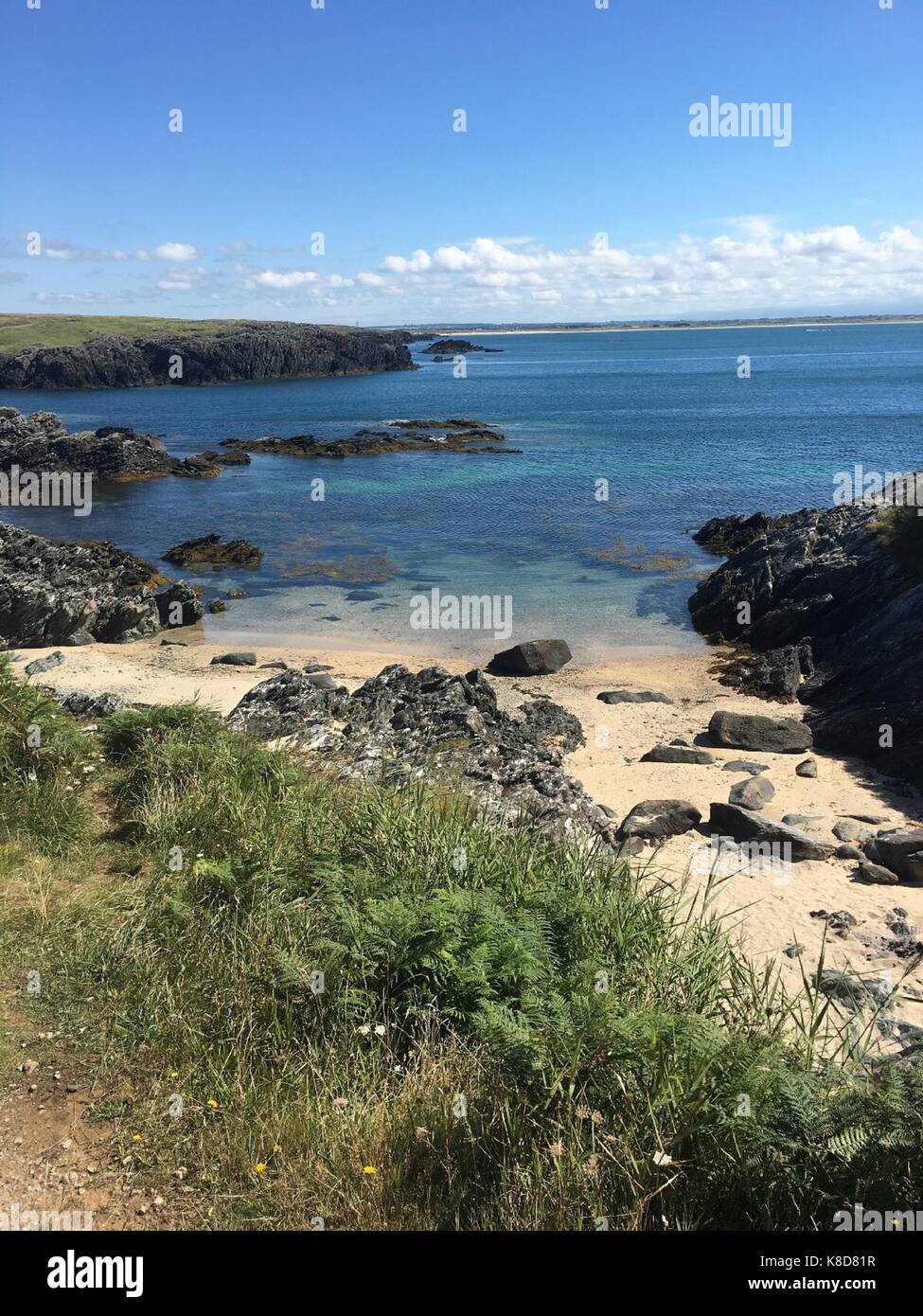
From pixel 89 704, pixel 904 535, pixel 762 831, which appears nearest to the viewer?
pixel 762 831

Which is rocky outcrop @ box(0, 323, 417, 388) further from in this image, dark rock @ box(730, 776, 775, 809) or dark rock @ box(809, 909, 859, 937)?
dark rock @ box(809, 909, 859, 937)

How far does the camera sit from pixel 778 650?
2042 cm

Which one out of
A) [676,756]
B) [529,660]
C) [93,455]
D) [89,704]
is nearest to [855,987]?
[676,756]

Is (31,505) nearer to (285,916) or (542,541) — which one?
(542,541)

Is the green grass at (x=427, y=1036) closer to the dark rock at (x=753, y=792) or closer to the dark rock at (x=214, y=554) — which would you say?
the dark rock at (x=753, y=792)

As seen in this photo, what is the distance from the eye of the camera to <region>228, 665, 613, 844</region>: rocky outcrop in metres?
10.8

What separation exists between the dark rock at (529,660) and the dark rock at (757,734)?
4.81 m

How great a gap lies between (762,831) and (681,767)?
2995 mm

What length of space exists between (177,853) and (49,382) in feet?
376

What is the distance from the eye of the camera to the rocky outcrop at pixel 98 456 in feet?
160

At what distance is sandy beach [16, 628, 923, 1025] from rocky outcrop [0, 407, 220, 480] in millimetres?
28718

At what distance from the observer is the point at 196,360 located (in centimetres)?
11475

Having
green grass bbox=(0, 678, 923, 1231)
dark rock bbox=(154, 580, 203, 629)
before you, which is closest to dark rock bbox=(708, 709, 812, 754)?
green grass bbox=(0, 678, 923, 1231)

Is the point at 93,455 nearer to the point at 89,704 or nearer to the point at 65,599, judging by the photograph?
the point at 65,599
